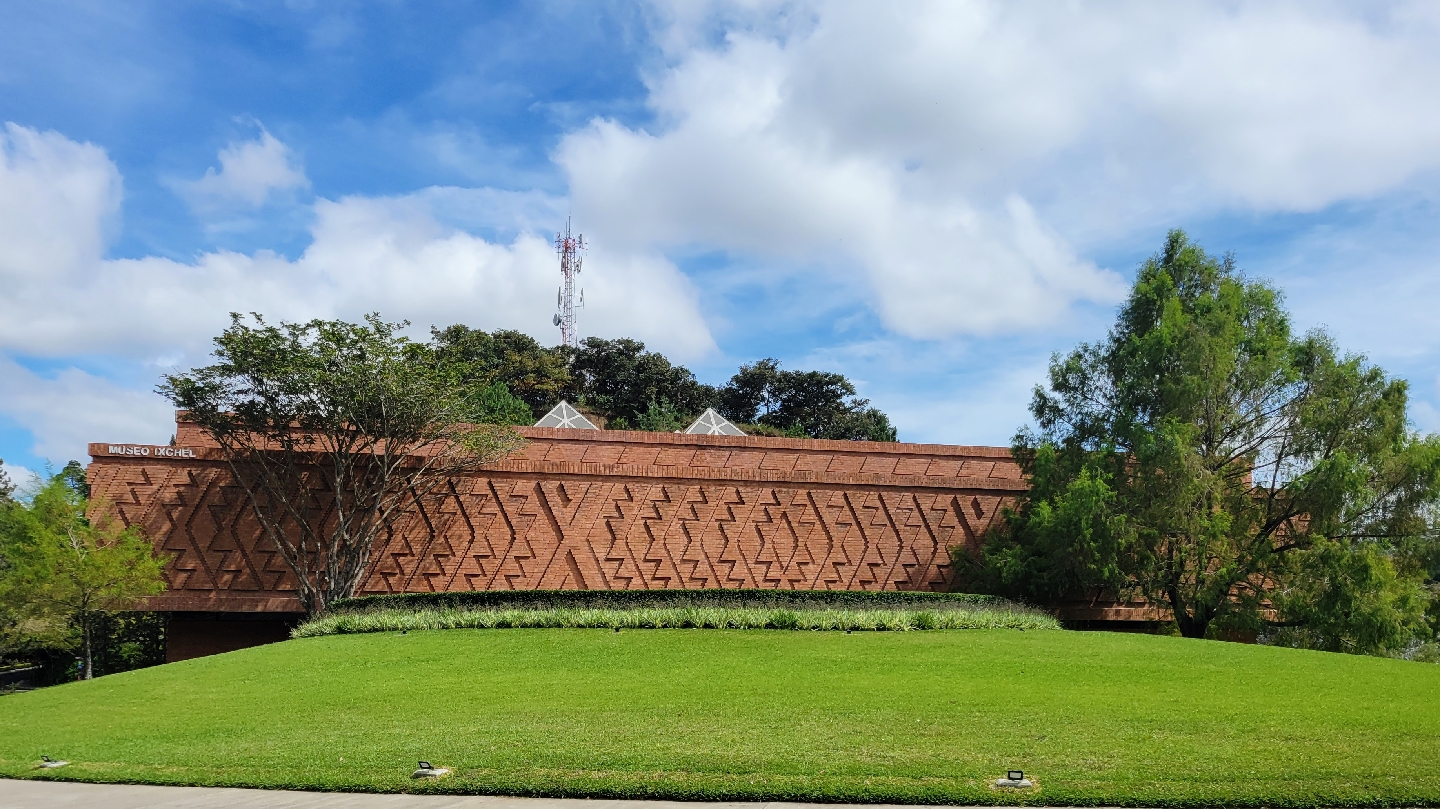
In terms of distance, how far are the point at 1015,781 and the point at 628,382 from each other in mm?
44614

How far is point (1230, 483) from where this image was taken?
915 inches

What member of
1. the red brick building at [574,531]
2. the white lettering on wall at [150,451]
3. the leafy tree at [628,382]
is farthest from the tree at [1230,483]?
the leafy tree at [628,382]

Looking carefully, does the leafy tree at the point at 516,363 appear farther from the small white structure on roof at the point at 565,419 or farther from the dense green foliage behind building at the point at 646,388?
the small white structure on roof at the point at 565,419

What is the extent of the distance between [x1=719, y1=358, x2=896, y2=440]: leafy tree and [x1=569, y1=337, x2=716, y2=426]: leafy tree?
2.03 metres

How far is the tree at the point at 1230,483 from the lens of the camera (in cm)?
2092

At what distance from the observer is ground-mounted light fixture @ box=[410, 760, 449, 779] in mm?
8781

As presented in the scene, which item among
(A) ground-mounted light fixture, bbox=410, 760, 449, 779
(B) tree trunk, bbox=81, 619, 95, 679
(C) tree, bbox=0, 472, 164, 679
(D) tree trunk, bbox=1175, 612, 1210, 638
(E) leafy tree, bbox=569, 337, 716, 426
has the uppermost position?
(E) leafy tree, bbox=569, 337, 716, 426

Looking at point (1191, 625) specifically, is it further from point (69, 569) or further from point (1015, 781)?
point (69, 569)

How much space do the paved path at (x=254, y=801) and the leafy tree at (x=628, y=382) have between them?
134ft

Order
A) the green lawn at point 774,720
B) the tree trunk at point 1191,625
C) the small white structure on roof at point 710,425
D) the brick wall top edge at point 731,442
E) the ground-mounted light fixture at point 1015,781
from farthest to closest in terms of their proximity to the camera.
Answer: the small white structure on roof at point 710,425
the brick wall top edge at point 731,442
the tree trunk at point 1191,625
the green lawn at point 774,720
the ground-mounted light fixture at point 1015,781

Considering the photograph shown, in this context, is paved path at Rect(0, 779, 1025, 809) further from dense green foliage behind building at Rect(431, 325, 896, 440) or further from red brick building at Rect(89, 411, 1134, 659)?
dense green foliage behind building at Rect(431, 325, 896, 440)

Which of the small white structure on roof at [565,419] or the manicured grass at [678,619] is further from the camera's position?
the small white structure on roof at [565,419]

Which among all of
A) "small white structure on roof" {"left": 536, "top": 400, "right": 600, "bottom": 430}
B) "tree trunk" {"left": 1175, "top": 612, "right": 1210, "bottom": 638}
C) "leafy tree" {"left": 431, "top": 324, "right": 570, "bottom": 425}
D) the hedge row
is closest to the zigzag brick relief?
the hedge row

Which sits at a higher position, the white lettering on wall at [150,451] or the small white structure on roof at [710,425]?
the small white structure on roof at [710,425]
